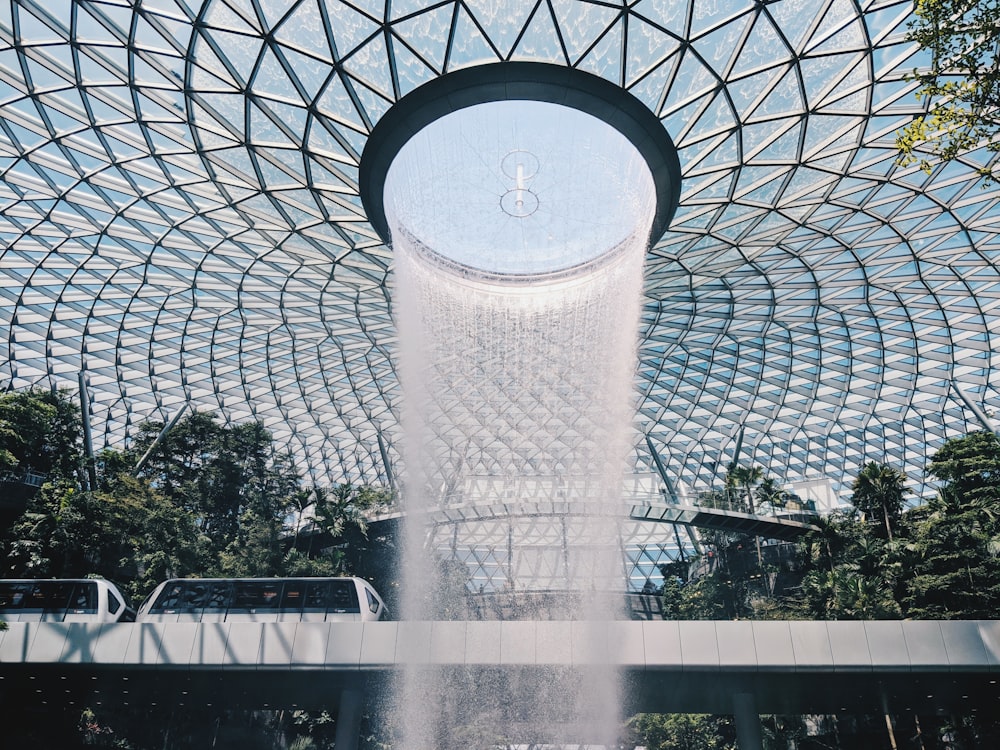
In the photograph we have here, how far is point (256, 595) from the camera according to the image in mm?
32594

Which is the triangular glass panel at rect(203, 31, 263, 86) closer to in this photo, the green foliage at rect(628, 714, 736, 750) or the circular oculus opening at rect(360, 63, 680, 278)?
the circular oculus opening at rect(360, 63, 680, 278)

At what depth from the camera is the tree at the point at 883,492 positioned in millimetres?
44969

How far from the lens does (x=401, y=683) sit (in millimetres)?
28031

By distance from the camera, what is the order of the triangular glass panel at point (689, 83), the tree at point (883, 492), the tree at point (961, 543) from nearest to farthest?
the triangular glass panel at point (689, 83) < the tree at point (961, 543) < the tree at point (883, 492)

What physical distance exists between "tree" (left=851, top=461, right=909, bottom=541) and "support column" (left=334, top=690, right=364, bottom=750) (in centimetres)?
3526

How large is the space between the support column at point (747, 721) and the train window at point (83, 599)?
95.7ft

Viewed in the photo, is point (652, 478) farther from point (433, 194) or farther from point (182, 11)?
point (182, 11)

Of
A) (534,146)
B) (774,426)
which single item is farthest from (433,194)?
(774,426)

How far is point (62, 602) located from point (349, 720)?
14.5m

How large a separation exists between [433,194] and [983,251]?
29252mm

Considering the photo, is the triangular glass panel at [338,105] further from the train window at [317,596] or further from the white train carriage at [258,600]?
the train window at [317,596]

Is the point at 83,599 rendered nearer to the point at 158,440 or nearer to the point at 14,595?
the point at 14,595

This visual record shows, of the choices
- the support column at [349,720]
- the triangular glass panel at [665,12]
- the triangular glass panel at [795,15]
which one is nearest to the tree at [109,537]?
the support column at [349,720]

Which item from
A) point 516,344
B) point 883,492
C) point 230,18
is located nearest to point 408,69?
point 230,18
